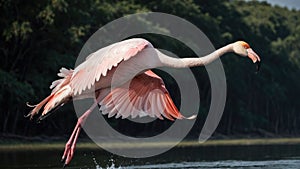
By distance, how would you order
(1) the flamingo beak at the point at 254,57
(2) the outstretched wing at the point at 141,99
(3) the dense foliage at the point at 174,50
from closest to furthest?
(1) the flamingo beak at the point at 254,57 < (2) the outstretched wing at the point at 141,99 < (3) the dense foliage at the point at 174,50

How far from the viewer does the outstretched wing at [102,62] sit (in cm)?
1256

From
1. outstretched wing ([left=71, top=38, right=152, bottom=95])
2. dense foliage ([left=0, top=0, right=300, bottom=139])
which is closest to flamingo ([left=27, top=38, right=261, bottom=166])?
outstretched wing ([left=71, top=38, right=152, bottom=95])

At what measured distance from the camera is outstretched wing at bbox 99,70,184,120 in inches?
550

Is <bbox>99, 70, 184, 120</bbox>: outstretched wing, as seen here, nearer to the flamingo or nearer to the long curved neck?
the flamingo

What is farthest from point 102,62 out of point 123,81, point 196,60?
point 196,60

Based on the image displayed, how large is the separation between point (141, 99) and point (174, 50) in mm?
40344

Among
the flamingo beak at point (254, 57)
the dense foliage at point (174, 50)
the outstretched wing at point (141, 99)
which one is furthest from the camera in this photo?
the dense foliage at point (174, 50)

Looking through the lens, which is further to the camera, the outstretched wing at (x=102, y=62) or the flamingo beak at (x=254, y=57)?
the outstretched wing at (x=102, y=62)

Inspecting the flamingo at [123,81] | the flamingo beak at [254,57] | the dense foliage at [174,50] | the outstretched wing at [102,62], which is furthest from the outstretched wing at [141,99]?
the dense foliage at [174,50]

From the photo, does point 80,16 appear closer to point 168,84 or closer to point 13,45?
point 13,45

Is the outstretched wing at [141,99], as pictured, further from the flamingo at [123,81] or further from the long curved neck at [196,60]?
the long curved neck at [196,60]

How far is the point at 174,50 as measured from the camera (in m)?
54.5

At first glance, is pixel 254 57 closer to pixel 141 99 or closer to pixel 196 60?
pixel 196 60

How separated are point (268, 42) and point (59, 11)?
46389mm
